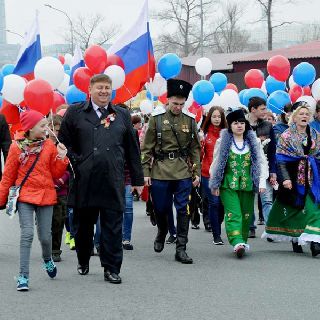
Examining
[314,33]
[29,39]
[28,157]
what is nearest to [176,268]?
[28,157]

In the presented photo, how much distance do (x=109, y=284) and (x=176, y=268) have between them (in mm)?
1067

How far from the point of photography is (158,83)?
13.7 m

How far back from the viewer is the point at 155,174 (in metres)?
8.42

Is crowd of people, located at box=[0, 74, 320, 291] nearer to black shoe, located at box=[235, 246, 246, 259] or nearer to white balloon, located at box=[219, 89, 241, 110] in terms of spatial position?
black shoe, located at box=[235, 246, 246, 259]

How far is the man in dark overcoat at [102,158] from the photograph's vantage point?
6.95 m

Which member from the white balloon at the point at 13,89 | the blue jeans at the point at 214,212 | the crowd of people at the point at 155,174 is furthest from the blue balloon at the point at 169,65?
the blue jeans at the point at 214,212

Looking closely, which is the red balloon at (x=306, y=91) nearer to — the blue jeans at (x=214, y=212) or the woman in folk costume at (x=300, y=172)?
the blue jeans at (x=214, y=212)

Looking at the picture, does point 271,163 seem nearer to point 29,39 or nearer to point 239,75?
point 29,39

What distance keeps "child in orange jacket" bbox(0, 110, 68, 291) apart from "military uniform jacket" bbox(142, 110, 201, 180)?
1653mm

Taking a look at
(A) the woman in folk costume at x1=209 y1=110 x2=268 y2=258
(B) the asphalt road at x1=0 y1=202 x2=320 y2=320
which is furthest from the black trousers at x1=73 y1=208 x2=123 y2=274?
(A) the woman in folk costume at x1=209 y1=110 x2=268 y2=258

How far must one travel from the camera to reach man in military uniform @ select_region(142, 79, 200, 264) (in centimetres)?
831

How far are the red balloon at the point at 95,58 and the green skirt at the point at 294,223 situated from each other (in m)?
4.51

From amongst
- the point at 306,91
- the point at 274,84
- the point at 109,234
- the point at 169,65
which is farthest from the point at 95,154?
the point at 306,91

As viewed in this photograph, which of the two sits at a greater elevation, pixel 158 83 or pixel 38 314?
pixel 158 83
